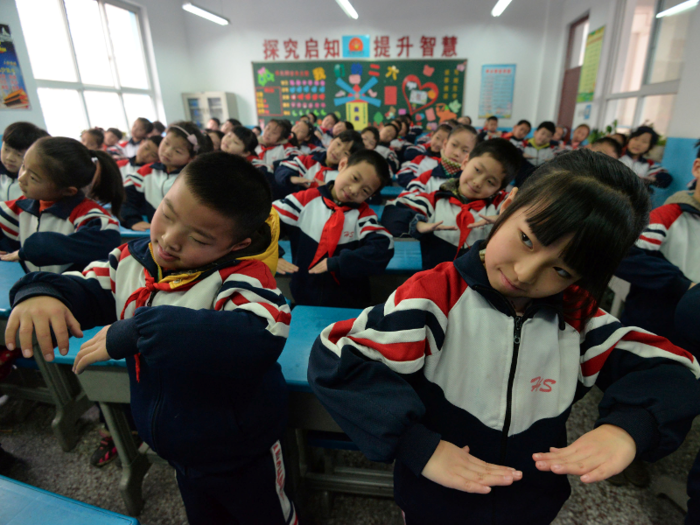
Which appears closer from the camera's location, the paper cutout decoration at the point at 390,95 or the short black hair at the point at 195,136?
the short black hair at the point at 195,136

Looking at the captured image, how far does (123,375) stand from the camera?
1196 mm

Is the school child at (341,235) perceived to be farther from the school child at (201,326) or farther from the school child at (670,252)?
the school child at (670,252)

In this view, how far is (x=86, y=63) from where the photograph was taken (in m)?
6.46

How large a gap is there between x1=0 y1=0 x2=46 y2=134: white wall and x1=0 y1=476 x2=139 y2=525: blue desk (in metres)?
5.93

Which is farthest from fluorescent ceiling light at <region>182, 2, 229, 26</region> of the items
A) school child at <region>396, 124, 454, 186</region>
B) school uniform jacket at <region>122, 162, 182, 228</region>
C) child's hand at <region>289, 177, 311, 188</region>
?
child's hand at <region>289, 177, 311, 188</region>

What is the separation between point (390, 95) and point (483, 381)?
8513 millimetres

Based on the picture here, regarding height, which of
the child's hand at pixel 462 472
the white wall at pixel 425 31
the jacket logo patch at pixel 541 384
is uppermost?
the white wall at pixel 425 31

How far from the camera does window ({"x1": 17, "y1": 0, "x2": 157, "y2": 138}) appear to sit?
559cm

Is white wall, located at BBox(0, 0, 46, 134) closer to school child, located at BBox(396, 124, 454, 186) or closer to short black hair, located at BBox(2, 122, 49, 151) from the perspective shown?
short black hair, located at BBox(2, 122, 49, 151)

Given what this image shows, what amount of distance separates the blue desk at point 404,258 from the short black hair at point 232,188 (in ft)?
3.38

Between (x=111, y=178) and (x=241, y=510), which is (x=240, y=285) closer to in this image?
(x=241, y=510)

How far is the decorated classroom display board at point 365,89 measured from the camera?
8.02m

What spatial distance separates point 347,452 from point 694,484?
1.17 m

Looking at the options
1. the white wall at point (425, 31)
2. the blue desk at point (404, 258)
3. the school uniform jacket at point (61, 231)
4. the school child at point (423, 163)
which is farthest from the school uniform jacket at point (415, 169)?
the white wall at point (425, 31)
